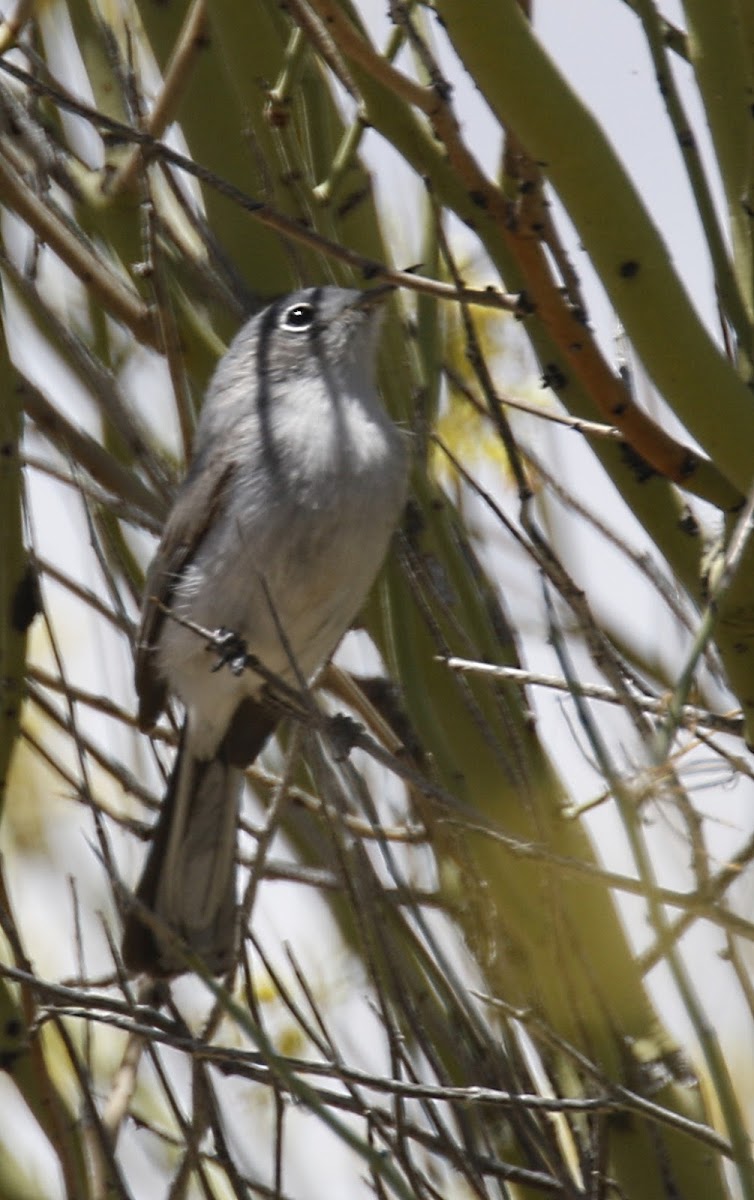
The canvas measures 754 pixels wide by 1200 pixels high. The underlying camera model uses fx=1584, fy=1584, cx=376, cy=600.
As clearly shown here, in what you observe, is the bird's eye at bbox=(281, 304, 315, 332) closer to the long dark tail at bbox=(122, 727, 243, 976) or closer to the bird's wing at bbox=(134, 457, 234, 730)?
the bird's wing at bbox=(134, 457, 234, 730)

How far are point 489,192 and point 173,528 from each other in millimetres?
1401

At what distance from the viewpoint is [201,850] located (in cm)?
405

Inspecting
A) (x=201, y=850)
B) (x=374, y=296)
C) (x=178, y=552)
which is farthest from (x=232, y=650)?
(x=374, y=296)

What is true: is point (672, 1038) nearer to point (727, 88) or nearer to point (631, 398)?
point (631, 398)

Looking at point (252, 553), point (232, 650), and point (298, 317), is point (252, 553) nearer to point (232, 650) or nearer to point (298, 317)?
point (232, 650)

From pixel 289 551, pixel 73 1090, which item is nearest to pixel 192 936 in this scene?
pixel 73 1090

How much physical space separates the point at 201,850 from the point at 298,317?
1.41 m

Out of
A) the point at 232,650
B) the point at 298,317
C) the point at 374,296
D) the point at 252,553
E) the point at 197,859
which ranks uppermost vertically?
the point at 298,317

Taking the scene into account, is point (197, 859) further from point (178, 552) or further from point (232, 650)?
point (178, 552)

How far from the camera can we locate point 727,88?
2740 mm

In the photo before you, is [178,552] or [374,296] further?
[178,552]

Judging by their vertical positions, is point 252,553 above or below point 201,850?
above

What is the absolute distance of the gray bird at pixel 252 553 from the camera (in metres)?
3.76

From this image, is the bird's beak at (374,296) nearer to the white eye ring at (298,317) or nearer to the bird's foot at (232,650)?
the white eye ring at (298,317)
